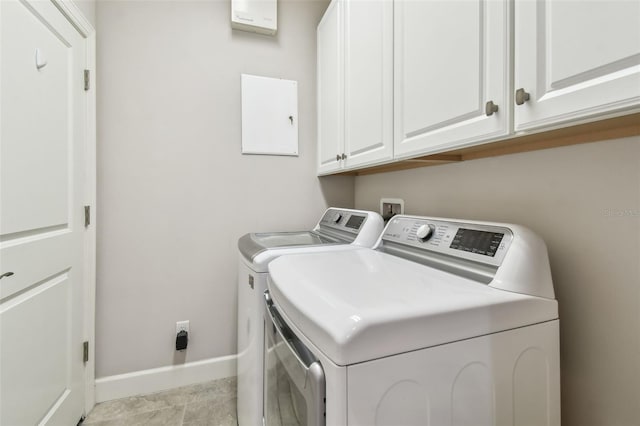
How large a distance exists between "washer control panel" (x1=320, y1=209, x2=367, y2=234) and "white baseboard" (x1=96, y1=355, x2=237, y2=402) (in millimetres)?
1116

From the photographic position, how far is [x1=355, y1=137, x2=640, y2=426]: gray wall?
72 centimetres

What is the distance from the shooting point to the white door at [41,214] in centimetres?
102

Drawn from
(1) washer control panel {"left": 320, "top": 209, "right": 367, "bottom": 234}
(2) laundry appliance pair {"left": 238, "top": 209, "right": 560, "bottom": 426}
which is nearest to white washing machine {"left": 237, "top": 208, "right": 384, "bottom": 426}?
(1) washer control panel {"left": 320, "top": 209, "right": 367, "bottom": 234}

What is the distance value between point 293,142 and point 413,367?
5.63 feet

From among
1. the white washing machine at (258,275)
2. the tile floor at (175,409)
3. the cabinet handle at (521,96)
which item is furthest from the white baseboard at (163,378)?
the cabinet handle at (521,96)

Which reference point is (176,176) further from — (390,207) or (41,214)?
(390,207)

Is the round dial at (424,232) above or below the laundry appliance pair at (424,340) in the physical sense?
above

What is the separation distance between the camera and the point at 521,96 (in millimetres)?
690

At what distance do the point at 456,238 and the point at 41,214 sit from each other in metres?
1.63

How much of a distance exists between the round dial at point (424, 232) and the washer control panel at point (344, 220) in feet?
1.36

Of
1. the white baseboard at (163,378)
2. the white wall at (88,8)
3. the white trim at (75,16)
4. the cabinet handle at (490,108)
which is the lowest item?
the white baseboard at (163,378)

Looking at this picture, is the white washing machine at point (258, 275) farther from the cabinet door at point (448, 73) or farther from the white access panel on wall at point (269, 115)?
the white access panel on wall at point (269, 115)

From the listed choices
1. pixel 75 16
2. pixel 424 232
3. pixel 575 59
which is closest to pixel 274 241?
pixel 424 232

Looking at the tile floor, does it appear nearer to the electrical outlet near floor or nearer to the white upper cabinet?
the electrical outlet near floor
